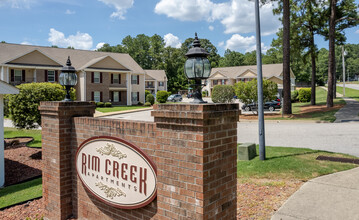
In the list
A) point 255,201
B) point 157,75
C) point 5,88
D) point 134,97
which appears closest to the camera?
point 255,201

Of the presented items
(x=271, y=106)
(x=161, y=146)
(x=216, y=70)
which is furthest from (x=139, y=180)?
(x=216, y=70)

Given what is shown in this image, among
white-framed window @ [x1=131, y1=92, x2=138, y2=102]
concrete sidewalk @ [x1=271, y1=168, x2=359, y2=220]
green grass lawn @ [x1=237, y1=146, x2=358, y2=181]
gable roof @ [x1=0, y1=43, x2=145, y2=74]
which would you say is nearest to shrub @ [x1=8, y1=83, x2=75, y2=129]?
green grass lawn @ [x1=237, y1=146, x2=358, y2=181]

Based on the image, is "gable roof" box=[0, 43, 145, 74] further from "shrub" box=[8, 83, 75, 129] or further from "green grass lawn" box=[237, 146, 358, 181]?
"green grass lawn" box=[237, 146, 358, 181]

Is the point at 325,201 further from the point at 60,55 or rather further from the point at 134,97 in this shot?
the point at 134,97

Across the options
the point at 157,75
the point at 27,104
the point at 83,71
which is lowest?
the point at 27,104

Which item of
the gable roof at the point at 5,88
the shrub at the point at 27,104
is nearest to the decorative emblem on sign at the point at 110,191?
the gable roof at the point at 5,88

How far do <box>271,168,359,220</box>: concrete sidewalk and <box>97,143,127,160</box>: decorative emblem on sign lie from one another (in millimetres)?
2841

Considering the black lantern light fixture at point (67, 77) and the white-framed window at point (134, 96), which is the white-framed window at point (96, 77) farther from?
the black lantern light fixture at point (67, 77)

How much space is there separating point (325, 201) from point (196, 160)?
3.57m

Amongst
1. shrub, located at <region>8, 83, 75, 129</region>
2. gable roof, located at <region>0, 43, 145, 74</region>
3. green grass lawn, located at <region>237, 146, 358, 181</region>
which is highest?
gable roof, located at <region>0, 43, 145, 74</region>

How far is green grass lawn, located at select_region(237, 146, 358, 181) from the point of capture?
7.23m

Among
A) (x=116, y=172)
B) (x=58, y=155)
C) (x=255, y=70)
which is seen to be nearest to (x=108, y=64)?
(x=58, y=155)

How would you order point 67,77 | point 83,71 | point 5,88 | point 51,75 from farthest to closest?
point 83,71 < point 51,75 < point 5,88 < point 67,77

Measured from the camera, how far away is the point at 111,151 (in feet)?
15.2
